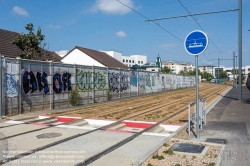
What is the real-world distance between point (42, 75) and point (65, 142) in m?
8.02

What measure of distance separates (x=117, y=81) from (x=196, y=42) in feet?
54.2

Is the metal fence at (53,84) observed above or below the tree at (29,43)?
below

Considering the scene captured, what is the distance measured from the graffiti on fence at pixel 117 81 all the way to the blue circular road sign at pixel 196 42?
14.9 m

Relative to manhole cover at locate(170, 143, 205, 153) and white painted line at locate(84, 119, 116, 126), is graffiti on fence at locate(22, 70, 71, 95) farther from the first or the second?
manhole cover at locate(170, 143, 205, 153)

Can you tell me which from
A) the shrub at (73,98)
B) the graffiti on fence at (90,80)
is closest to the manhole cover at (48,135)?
the shrub at (73,98)

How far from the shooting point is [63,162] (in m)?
5.50

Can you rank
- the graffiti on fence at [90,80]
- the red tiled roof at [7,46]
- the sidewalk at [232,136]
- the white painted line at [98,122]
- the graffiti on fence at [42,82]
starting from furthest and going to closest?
the red tiled roof at [7,46] → the graffiti on fence at [90,80] → the graffiti on fence at [42,82] → the white painted line at [98,122] → the sidewalk at [232,136]

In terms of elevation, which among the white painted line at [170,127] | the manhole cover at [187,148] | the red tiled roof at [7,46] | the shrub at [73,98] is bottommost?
the white painted line at [170,127]

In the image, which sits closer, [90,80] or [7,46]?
[90,80]

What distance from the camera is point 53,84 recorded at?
15.4 meters

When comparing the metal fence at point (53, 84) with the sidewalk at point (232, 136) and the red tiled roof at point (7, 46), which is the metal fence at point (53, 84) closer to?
the red tiled roof at point (7, 46)

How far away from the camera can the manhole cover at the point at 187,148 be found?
20.5 feet

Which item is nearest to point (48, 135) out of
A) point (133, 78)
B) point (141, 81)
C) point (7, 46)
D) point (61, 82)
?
point (61, 82)

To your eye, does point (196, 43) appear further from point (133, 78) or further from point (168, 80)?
point (168, 80)
